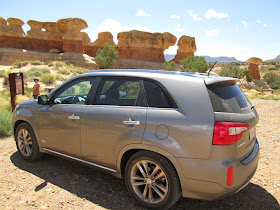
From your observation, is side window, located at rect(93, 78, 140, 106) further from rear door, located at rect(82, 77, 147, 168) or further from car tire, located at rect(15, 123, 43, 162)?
car tire, located at rect(15, 123, 43, 162)

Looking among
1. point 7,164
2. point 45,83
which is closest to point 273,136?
point 7,164

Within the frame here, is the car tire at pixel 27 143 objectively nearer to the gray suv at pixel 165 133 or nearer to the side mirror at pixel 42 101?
the side mirror at pixel 42 101

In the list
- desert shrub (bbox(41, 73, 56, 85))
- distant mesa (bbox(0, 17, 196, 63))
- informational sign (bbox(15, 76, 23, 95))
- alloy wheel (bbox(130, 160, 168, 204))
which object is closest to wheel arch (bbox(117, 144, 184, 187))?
alloy wheel (bbox(130, 160, 168, 204))

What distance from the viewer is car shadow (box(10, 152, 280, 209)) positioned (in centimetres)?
282

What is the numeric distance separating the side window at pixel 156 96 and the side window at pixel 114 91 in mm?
240

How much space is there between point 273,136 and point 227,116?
4.50m

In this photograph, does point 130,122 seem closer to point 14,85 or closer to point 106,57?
point 14,85

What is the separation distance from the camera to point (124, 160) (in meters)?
2.90

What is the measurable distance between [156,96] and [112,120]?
2.17 ft

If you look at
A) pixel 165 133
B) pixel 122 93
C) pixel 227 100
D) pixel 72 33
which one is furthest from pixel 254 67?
pixel 165 133

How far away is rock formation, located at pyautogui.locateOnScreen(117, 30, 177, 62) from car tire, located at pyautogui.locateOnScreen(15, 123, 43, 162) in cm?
3703

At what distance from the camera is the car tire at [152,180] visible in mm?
2434

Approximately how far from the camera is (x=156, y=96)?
8.77 feet

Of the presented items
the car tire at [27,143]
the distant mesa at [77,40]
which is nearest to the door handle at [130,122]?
the car tire at [27,143]
